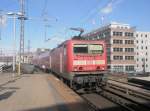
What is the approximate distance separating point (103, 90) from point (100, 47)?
9.65 ft

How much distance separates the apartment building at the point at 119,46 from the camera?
303 ft

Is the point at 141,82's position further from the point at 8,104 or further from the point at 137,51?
the point at 137,51

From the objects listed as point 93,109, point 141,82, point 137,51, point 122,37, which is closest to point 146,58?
point 137,51

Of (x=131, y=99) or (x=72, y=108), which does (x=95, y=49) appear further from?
(x=72, y=108)

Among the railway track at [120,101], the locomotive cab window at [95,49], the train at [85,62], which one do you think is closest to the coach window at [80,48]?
the train at [85,62]

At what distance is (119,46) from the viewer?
310 feet

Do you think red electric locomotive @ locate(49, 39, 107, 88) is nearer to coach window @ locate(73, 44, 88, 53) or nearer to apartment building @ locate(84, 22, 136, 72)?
coach window @ locate(73, 44, 88, 53)

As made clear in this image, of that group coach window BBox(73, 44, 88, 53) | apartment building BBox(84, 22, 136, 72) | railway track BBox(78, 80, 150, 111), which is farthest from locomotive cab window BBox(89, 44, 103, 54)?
apartment building BBox(84, 22, 136, 72)

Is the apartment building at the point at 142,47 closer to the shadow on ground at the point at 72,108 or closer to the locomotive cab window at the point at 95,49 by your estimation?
the locomotive cab window at the point at 95,49

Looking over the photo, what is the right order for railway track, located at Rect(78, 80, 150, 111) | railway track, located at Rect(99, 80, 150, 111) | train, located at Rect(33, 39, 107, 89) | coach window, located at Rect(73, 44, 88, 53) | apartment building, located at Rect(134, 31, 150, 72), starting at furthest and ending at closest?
apartment building, located at Rect(134, 31, 150, 72) < coach window, located at Rect(73, 44, 88, 53) < train, located at Rect(33, 39, 107, 89) < railway track, located at Rect(99, 80, 150, 111) < railway track, located at Rect(78, 80, 150, 111)

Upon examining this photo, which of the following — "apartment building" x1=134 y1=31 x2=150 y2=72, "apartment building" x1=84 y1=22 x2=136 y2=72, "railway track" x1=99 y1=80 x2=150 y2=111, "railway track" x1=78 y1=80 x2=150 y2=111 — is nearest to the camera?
"railway track" x1=78 y1=80 x2=150 y2=111

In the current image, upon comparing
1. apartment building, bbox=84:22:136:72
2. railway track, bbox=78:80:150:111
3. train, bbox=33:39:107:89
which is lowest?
railway track, bbox=78:80:150:111

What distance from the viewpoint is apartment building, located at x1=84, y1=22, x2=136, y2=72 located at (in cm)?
9226

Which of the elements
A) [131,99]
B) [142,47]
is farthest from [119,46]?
[131,99]
